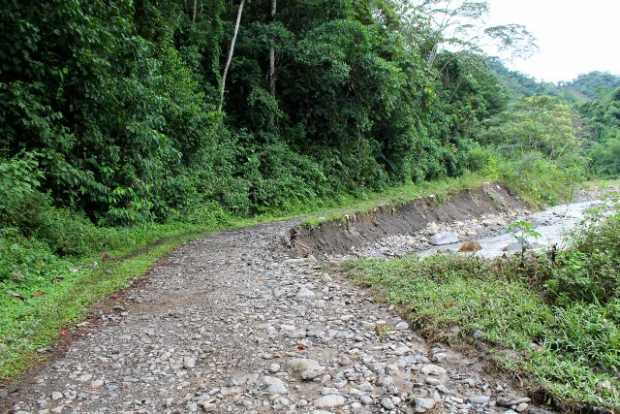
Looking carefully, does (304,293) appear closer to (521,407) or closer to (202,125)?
(521,407)

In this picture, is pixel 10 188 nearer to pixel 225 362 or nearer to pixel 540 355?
pixel 225 362

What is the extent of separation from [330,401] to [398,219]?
13.2 metres

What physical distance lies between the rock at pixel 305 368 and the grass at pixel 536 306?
56.0 inches

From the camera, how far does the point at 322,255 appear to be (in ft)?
35.0

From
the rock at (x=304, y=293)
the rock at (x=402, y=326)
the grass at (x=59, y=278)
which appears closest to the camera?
the grass at (x=59, y=278)

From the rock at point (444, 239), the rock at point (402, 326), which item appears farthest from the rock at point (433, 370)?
the rock at point (444, 239)

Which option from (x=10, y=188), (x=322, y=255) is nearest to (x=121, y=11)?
(x=10, y=188)

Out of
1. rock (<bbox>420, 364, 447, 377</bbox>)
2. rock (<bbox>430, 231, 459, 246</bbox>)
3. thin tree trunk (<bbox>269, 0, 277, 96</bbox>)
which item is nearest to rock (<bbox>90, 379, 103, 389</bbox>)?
rock (<bbox>420, 364, 447, 377</bbox>)

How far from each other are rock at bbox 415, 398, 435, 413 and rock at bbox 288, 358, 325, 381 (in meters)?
0.90

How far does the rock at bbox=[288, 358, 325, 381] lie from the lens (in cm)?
376

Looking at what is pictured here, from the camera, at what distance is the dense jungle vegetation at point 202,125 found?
7.17 metres

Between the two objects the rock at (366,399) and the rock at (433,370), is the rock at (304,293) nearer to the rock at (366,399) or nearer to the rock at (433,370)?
the rock at (433,370)

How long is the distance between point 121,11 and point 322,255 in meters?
7.56

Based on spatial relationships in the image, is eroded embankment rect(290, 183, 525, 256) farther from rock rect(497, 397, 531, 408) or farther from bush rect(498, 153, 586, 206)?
rock rect(497, 397, 531, 408)
